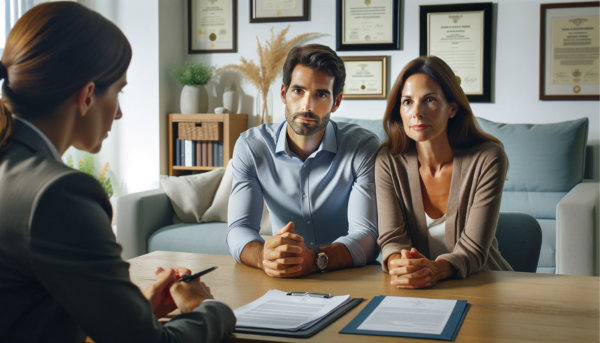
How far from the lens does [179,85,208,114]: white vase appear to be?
410 cm

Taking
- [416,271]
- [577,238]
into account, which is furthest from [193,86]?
[416,271]

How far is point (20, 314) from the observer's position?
706 mm

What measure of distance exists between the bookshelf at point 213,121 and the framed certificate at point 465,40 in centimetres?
147

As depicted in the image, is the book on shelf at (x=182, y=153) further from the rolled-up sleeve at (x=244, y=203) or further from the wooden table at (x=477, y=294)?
the wooden table at (x=477, y=294)

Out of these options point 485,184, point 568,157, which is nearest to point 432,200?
point 485,184

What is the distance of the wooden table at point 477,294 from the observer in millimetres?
930

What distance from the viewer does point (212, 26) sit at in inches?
170

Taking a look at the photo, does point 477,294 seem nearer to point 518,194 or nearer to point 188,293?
point 188,293

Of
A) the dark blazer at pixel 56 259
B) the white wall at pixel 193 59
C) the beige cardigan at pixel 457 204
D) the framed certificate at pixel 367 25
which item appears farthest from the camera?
the framed certificate at pixel 367 25

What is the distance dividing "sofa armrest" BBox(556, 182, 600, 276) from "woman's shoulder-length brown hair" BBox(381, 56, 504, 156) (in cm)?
88

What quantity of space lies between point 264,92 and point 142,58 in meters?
0.98

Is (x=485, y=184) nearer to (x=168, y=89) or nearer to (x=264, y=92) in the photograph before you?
(x=264, y=92)

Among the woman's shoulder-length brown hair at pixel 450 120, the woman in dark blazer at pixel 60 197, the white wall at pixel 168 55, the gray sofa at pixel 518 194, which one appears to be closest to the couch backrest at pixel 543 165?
the gray sofa at pixel 518 194

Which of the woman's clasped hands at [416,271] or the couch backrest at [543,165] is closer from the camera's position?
the woman's clasped hands at [416,271]
